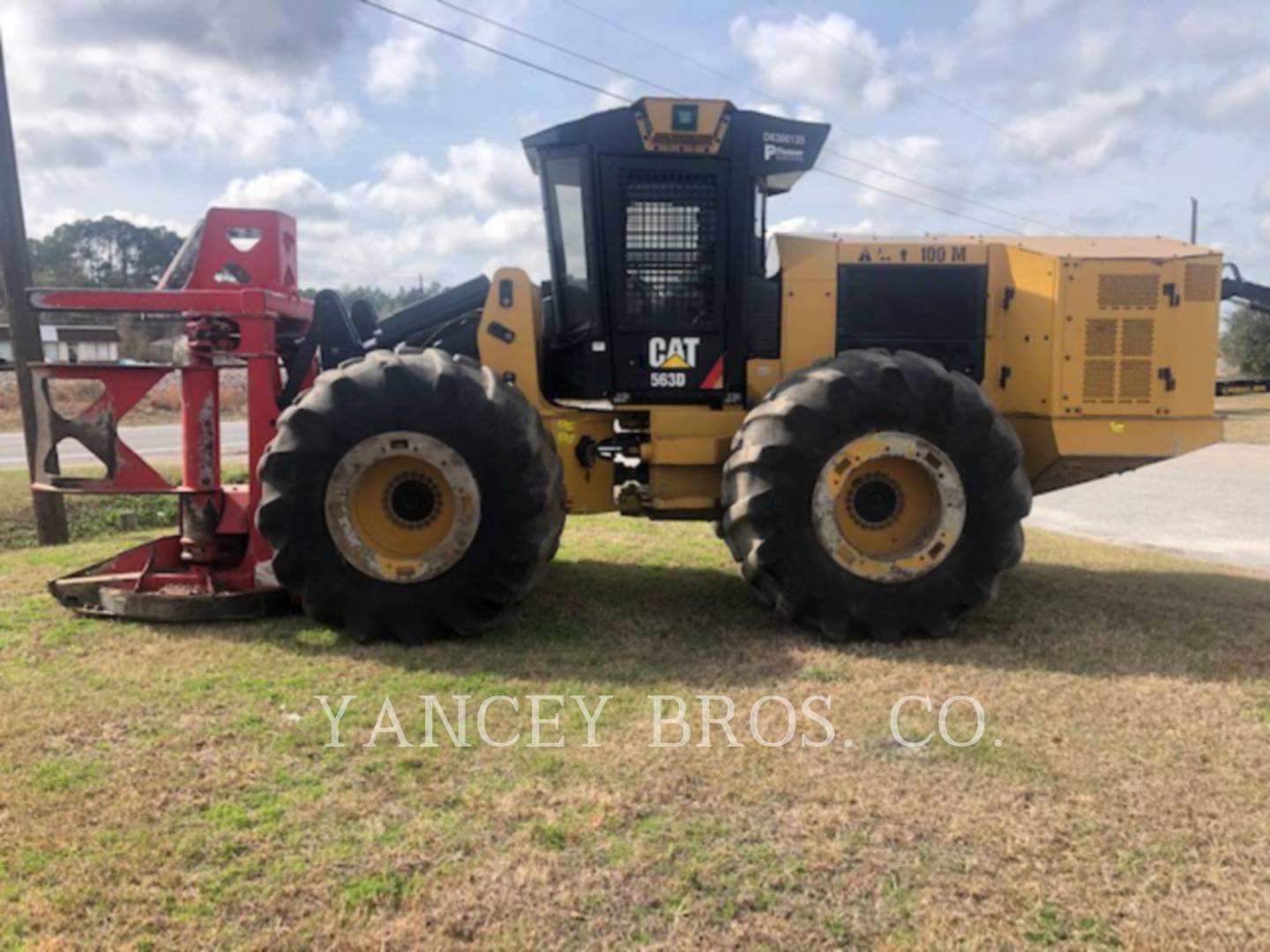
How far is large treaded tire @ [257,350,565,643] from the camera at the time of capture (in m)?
5.17

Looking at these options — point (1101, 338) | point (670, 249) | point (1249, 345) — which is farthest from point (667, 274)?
point (1249, 345)

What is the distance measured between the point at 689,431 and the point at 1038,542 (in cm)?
451

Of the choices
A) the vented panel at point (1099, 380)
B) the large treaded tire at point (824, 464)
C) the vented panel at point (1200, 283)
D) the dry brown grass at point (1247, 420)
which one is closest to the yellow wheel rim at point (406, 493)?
the large treaded tire at point (824, 464)

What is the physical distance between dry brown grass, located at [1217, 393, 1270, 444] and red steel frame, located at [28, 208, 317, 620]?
20885mm

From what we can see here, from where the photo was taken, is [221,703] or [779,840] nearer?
[779,840]

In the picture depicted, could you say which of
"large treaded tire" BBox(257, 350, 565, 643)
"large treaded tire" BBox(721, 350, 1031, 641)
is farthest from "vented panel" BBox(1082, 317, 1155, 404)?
"large treaded tire" BBox(257, 350, 565, 643)

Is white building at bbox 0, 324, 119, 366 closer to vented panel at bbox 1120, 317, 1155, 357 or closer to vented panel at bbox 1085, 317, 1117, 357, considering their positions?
vented panel at bbox 1085, 317, 1117, 357

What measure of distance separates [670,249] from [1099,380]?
2836mm

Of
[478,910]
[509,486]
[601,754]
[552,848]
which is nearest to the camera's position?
[478,910]

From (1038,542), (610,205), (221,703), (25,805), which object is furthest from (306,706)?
(1038,542)

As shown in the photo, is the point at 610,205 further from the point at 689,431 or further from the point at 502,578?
the point at 502,578

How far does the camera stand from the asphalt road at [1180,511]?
978 cm

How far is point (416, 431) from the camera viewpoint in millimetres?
5223

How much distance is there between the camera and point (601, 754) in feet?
12.5
